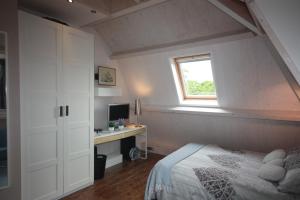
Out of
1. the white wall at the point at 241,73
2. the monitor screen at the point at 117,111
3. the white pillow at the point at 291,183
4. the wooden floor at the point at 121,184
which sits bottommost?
the wooden floor at the point at 121,184

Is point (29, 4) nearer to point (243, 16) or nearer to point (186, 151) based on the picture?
point (243, 16)

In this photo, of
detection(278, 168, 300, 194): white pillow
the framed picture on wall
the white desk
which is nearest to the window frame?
the white desk

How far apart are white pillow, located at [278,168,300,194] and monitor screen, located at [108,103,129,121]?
283 cm

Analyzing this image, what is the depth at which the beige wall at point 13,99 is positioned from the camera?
6.69 ft

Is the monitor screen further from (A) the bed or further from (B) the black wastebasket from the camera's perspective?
(A) the bed

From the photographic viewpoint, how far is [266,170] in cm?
211

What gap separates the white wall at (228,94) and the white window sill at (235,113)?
0.13m

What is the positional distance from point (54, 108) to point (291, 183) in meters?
2.72

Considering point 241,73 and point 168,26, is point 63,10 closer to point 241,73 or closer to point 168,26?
point 168,26

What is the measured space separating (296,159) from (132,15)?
9.57 feet

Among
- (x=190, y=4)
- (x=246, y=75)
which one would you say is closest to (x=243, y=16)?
(x=190, y=4)

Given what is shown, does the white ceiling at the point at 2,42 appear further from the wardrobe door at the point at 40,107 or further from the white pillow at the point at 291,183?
the white pillow at the point at 291,183

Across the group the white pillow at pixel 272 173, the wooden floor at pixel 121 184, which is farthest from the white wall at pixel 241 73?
the wooden floor at pixel 121 184

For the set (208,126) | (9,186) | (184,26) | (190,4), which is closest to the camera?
(9,186)
